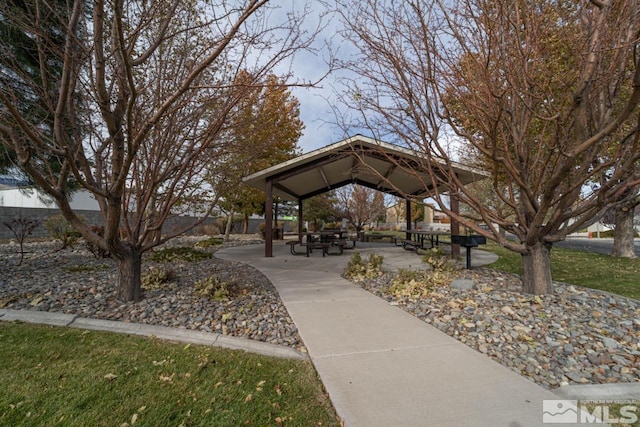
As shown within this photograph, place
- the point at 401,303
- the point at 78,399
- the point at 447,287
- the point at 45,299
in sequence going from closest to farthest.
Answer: the point at 78,399
the point at 45,299
the point at 401,303
the point at 447,287

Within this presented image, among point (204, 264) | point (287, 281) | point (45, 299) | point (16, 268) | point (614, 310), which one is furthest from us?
point (204, 264)

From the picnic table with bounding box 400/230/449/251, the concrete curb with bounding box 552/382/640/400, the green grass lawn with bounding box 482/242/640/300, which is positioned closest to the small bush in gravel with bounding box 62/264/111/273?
the concrete curb with bounding box 552/382/640/400

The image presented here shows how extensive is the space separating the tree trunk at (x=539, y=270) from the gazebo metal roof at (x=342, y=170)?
2274mm

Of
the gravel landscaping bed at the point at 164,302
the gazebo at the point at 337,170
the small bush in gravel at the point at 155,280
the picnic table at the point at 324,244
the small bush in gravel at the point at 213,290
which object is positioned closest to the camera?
the gravel landscaping bed at the point at 164,302

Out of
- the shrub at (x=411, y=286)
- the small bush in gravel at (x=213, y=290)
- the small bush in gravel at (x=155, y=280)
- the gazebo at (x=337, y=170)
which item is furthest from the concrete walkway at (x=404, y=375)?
the gazebo at (x=337, y=170)

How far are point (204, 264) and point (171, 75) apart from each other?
534 centimetres

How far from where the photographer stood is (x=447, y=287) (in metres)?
5.37

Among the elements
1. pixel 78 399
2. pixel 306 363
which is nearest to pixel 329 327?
pixel 306 363

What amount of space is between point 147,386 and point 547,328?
4.13 metres

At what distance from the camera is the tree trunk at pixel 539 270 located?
4609mm

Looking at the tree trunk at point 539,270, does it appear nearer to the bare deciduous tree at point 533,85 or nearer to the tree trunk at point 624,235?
the bare deciduous tree at point 533,85

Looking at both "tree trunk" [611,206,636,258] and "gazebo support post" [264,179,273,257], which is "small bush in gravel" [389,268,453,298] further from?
"tree trunk" [611,206,636,258]

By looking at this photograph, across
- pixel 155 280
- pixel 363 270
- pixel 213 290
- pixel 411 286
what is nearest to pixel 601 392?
pixel 411 286

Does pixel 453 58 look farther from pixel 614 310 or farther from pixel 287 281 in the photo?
pixel 287 281
